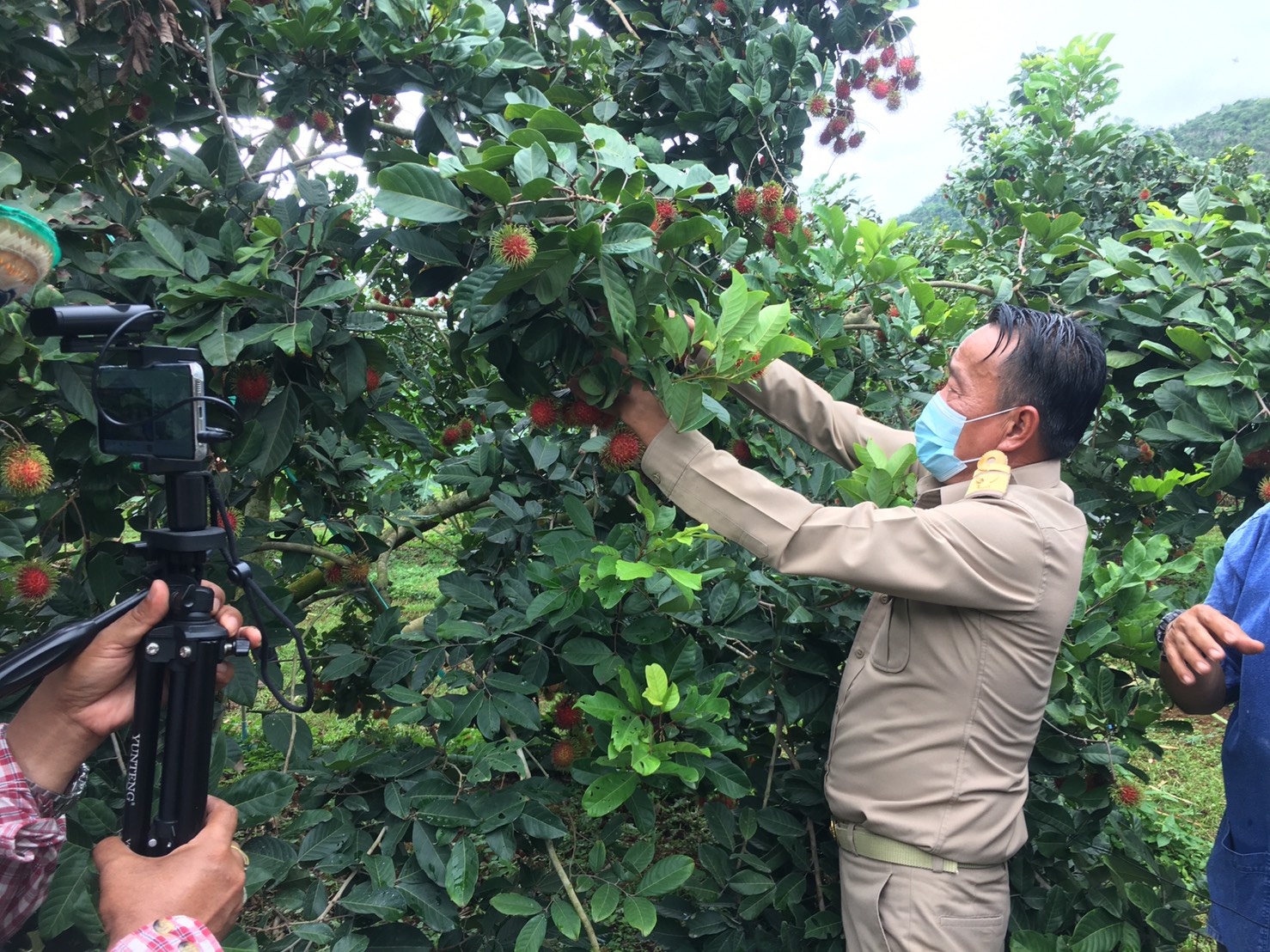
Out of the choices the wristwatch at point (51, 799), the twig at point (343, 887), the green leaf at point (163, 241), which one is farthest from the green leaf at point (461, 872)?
the green leaf at point (163, 241)

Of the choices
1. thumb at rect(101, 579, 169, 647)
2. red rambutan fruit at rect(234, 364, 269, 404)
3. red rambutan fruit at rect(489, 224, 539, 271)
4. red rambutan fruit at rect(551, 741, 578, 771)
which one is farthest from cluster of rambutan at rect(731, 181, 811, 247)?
thumb at rect(101, 579, 169, 647)

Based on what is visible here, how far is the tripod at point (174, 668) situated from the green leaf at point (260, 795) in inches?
17.0

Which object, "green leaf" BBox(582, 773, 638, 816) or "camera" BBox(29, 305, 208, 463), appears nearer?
"camera" BBox(29, 305, 208, 463)

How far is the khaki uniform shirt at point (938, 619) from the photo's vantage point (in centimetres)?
117

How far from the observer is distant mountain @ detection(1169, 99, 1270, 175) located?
14.1m

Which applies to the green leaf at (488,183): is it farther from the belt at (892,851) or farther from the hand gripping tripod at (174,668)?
the belt at (892,851)

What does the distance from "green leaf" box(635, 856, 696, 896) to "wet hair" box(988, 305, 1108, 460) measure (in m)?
0.93

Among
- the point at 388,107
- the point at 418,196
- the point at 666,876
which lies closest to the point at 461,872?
the point at 666,876

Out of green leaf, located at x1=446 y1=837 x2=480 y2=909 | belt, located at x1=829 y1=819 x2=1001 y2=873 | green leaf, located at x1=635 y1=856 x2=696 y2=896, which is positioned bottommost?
green leaf, located at x1=635 y1=856 x2=696 y2=896

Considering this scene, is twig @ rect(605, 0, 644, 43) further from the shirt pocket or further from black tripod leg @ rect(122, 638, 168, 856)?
black tripod leg @ rect(122, 638, 168, 856)

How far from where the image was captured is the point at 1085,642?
1.44m

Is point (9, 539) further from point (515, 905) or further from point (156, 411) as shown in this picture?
point (515, 905)

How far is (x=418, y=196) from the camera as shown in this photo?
1.14 m

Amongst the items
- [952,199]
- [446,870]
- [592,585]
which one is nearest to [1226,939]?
[592,585]
